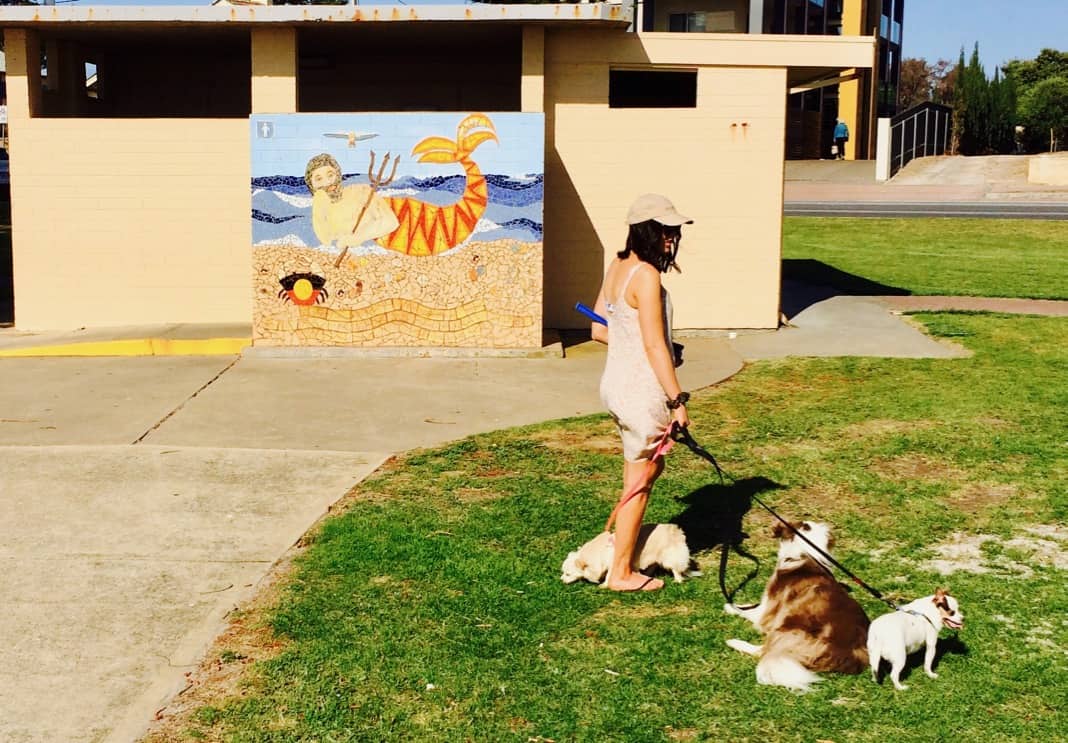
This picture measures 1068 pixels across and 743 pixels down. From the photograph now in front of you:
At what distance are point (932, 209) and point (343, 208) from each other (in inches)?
900

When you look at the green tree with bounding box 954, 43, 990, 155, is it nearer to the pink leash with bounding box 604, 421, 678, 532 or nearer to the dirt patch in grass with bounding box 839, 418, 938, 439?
the dirt patch in grass with bounding box 839, 418, 938, 439

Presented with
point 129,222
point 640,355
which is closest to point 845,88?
point 129,222

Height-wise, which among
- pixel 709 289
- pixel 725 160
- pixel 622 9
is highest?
pixel 622 9

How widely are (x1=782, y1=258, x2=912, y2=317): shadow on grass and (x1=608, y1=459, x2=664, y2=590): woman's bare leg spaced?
9.85 meters

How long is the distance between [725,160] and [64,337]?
24.6ft

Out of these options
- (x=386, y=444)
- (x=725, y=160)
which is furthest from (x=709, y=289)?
(x=386, y=444)

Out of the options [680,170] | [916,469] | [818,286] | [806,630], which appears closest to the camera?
[806,630]

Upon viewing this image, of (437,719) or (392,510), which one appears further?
(392,510)

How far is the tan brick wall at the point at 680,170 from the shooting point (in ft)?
44.8

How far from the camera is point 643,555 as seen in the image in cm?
613

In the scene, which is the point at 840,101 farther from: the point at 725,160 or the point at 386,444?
the point at 386,444

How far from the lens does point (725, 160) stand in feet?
45.3

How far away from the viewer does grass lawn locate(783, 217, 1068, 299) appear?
18.3 m

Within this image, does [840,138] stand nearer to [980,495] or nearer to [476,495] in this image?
[980,495]
